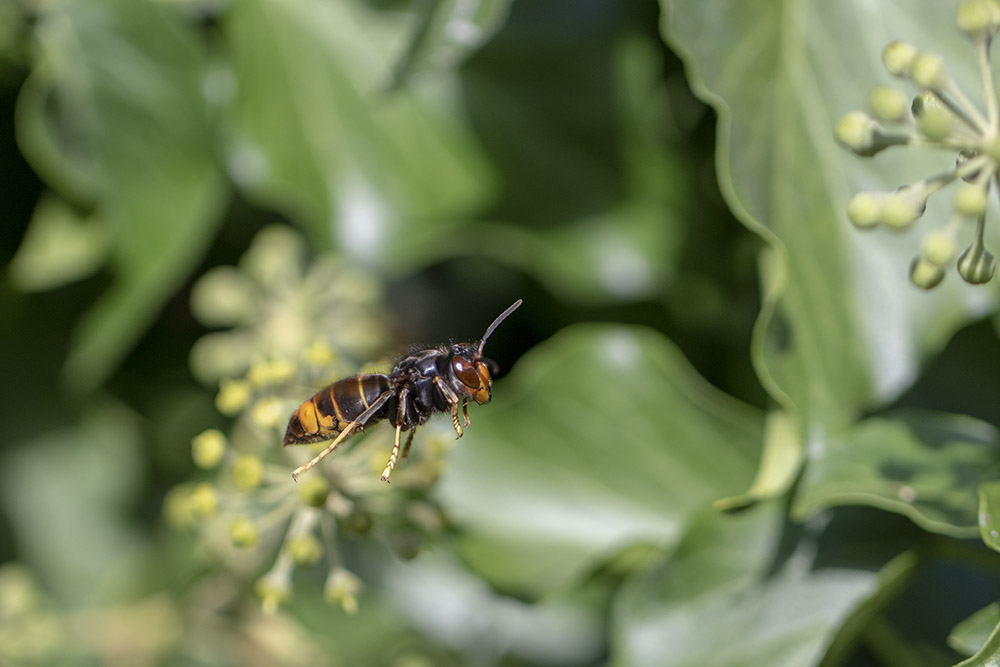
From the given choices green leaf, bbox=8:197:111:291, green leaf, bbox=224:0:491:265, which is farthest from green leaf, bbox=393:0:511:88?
green leaf, bbox=8:197:111:291

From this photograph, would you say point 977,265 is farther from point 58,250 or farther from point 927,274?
point 58,250

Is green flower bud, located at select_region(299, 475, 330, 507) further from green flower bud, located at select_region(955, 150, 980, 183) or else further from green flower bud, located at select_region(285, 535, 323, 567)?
green flower bud, located at select_region(955, 150, 980, 183)

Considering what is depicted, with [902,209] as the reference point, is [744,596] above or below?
below

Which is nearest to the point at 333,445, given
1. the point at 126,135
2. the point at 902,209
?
the point at 902,209

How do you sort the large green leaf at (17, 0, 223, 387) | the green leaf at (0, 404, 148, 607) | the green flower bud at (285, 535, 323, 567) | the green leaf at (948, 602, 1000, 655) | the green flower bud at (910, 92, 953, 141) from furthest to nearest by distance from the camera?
the green leaf at (0, 404, 148, 607) < the large green leaf at (17, 0, 223, 387) < the green flower bud at (285, 535, 323, 567) < the green leaf at (948, 602, 1000, 655) < the green flower bud at (910, 92, 953, 141)

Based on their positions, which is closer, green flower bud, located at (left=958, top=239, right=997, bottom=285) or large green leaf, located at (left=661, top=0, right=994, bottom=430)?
green flower bud, located at (left=958, top=239, right=997, bottom=285)

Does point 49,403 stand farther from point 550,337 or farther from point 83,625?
point 550,337

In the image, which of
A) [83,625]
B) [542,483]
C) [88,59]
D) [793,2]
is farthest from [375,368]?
[83,625]
